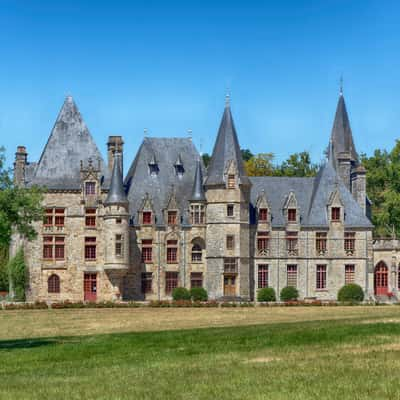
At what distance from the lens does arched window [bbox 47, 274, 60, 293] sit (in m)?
61.6

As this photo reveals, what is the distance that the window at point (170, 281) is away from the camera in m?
62.7

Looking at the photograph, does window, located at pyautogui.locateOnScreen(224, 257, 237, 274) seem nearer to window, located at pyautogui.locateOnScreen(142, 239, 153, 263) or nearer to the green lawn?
window, located at pyautogui.locateOnScreen(142, 239, 153, 263)

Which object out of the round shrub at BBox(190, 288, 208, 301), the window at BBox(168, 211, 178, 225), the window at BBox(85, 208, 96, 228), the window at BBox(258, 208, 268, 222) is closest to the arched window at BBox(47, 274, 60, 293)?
the window at BBox(85, 208, 96, 228)

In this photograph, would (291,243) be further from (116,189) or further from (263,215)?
(116,189)

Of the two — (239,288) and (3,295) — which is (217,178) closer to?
(239,288)

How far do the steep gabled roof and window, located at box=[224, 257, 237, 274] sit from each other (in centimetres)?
494

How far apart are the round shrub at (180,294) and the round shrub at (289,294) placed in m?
6.22

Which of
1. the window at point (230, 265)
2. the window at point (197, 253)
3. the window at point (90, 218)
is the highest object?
the window at point (90, 218)

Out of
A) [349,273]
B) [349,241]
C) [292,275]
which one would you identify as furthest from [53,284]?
[349,241]

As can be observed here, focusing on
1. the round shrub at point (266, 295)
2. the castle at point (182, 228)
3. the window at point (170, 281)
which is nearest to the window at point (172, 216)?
the castle at point (182, 228)

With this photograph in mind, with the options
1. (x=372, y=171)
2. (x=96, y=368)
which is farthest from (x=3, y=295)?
(x=96, y=368)

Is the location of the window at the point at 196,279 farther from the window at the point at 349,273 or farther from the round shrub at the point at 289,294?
the window at the point at 349,273

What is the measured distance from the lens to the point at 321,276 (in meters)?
63.5

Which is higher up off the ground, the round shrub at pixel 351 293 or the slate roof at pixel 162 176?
the slate roof at pixel 162 176
